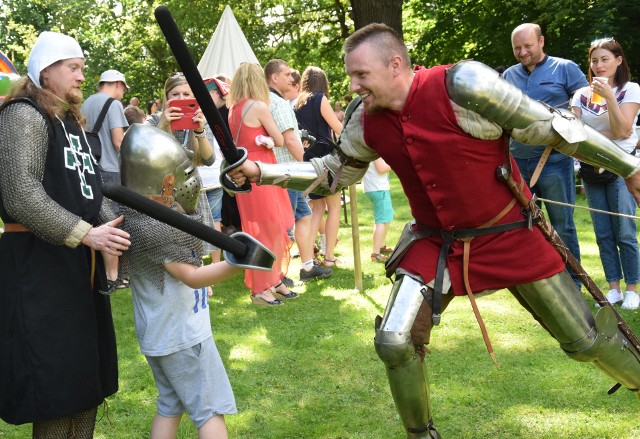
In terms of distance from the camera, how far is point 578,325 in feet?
10.7

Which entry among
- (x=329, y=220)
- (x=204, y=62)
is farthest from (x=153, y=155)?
(x=204, y=62)

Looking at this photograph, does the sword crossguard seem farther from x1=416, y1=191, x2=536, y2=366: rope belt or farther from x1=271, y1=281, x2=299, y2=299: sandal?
x1=271, y1=281, x2=299, y2=299: sandal

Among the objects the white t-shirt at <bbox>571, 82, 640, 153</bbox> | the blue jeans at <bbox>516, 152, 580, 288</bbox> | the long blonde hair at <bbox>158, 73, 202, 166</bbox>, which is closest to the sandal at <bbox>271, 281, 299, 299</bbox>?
the long blonde hair at <bbox>158, 73, 202, 166</bbox>

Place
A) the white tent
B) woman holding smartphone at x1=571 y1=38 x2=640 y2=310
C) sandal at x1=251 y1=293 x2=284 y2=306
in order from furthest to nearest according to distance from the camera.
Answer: the white tent < sandal at x1=251 y1=293 x2=284 y2=306 < woman holding smartphone at x1=571 y1=38 x2=640 y2=310

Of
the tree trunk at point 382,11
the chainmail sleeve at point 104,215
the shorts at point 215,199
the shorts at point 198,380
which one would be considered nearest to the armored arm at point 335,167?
the chainmail sleeve at point 104,215

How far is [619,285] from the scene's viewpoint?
5.86 m

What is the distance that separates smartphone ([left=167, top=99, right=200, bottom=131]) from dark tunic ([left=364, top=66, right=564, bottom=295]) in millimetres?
1617

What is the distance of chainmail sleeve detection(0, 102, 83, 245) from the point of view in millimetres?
2711

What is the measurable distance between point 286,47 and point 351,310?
18209mm

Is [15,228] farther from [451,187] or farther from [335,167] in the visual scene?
[451,187]

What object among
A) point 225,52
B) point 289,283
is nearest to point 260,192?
point 289,283

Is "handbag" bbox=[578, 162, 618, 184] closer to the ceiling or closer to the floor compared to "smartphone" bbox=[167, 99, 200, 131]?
closer to the floor

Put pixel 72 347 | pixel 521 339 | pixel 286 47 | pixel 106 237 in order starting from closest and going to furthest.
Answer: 1. pixel 106 237
2. pixel 72 347
3. pixel 521 339
4. pixel 286 47

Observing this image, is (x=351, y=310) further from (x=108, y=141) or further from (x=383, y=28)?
(x=383, y=28)
